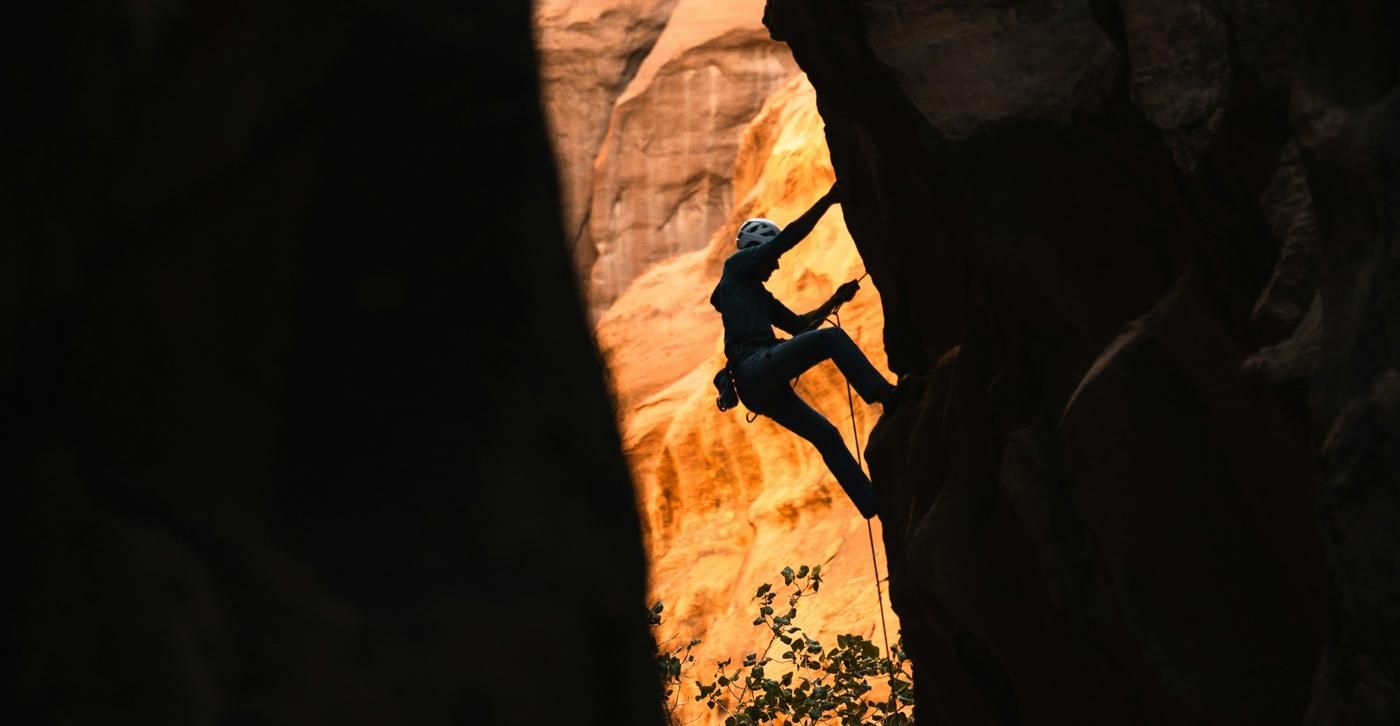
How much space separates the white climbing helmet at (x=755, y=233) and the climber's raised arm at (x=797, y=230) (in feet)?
1.07

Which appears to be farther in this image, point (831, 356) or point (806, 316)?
point (806, 316)

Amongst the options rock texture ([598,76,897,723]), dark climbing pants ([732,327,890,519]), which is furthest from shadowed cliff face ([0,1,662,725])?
rock texture ([598,76,897,723])

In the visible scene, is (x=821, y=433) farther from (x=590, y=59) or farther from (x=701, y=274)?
(x=590, y=59)

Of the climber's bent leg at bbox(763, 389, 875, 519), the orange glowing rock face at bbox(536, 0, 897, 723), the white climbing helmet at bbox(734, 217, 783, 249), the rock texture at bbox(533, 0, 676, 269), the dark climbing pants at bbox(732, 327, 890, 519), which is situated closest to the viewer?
the dark climbing pants at bbox(732, 327, 890, 519)

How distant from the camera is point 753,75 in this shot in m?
26.1

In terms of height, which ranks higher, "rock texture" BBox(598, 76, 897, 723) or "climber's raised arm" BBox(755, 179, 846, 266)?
"climber's raised arm" BBox(755, 179, 846, 266)

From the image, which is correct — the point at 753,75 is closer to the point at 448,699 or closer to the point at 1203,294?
the point at 1203,294

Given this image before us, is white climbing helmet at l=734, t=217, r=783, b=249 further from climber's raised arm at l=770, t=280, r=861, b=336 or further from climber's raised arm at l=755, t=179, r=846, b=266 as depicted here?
climber's raised arm at l=770, t=280, r=861, b=336

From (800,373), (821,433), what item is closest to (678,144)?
(821,433)

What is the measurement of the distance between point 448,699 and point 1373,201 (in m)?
2.97

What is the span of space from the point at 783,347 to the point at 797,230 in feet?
2.35

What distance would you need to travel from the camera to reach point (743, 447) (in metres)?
20.3

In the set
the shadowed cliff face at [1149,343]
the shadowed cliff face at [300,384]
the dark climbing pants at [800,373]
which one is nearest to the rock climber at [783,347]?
the dark climbing pants at [800,373]

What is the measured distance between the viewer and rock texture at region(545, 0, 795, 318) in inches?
1030
